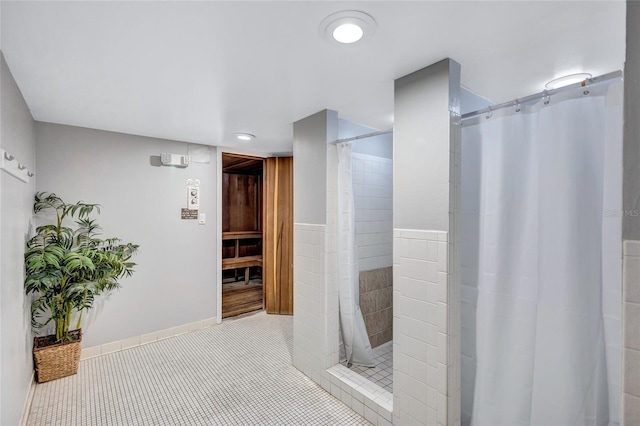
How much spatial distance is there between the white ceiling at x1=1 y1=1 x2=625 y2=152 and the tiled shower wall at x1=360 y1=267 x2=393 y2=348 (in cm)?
154

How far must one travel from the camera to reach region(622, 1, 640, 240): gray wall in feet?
2.55

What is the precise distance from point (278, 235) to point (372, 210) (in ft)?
5.12

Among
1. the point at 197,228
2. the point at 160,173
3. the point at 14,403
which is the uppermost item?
the point at 160,173

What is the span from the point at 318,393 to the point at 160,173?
262cm

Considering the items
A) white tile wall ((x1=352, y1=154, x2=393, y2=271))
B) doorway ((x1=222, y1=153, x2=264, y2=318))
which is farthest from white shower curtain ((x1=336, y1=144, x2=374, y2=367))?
doorway ((x1=222, y1=153, x2=264, y2=318))

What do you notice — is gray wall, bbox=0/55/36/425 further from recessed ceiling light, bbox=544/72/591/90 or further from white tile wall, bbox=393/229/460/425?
recessed ceiling light, bbox=544/72/591/90

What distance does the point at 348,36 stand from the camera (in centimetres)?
130

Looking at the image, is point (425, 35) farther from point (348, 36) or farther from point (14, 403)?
point (14, 403)

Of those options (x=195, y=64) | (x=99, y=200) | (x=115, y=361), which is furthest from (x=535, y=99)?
(x=115, y=361)

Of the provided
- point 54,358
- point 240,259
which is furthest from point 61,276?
point 240,259

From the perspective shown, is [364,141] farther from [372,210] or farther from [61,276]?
[61,276]

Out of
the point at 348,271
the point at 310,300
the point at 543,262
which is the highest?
the point at 543,262

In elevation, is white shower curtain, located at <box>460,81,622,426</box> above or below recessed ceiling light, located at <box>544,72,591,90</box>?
below

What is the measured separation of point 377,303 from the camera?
285 cm
